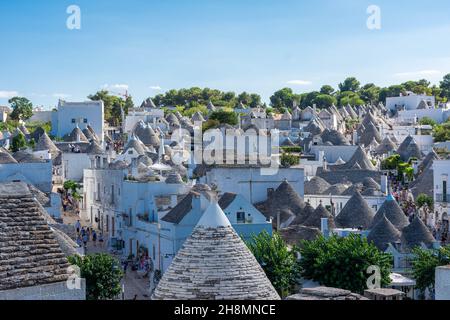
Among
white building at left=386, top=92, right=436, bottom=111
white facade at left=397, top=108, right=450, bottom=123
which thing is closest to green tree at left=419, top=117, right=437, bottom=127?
white facade at left=397, top=108, right=450, bottom=123

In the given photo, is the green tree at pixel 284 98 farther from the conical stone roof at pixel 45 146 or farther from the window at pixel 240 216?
the window at pixel 240 216

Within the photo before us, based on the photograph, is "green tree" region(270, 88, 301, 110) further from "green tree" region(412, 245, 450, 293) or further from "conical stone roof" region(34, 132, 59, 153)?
"green tree" region(412, 245, 450, 293)

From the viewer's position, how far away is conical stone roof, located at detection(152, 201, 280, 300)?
13.8 m

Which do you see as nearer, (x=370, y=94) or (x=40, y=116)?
(x=40, y=116)

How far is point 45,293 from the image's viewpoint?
13.1 meters

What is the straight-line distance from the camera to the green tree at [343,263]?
28875mm

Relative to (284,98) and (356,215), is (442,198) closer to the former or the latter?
(356,215)

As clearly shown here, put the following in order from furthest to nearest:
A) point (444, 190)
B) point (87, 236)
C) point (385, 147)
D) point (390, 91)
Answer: point (390, 91)
point (385, 147)
point (444, 190)
point (87, 236)

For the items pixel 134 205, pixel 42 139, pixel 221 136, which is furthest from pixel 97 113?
pixel 134 205

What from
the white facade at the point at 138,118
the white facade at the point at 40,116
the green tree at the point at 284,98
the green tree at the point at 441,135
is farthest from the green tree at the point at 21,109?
the green tree at the point at 284,98

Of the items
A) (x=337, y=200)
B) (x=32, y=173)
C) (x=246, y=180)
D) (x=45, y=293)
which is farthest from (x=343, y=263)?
(x=32, y=173)

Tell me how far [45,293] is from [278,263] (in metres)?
16.5

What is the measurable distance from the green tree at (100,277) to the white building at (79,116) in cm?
5111

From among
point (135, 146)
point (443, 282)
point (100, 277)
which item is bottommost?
point (100, 277)
